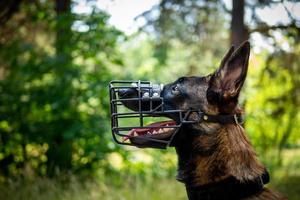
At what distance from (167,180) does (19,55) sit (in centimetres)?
322

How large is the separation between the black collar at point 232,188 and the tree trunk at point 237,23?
11.1 ft

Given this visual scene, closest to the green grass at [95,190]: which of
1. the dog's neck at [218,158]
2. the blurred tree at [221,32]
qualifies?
the blurred tree at [221,32]

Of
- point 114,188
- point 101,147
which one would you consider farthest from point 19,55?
point 114,188

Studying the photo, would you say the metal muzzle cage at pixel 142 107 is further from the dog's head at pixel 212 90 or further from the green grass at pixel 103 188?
the green grass at pixel 103 188

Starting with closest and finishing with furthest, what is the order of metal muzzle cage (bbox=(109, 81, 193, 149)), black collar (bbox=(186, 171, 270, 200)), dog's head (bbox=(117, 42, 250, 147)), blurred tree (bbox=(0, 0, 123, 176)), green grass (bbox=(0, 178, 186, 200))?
black collar (bbox=(186, 171, 270, 200)) → dog's head (bbox=(117, 42, 250, 147)) → metal muzzle cage (bbox=(109, 81, 193, 149)) → green grass (bbox=(0, 178, 186, 200)) → blurred tree (bbox=(0, 0, 123, 176))

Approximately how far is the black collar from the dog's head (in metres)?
0.40

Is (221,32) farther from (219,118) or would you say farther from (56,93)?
(219,118)

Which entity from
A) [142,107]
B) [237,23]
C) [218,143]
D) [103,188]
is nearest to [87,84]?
[103,188]

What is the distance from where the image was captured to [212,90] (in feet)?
11.1

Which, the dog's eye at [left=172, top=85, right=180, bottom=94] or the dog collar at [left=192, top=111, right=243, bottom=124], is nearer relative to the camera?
the dog collar at [left=192, top=111, right=243, bottom=124]

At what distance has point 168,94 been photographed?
3471 mm

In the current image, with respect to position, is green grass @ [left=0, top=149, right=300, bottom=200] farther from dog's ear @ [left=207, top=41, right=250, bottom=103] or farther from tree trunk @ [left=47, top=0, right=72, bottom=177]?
dog's ear @ [left=207, top=41, right=250, bottom=103]

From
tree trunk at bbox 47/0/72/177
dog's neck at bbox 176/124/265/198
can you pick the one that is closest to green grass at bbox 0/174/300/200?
tree trunk at bbox 47/0/72/177

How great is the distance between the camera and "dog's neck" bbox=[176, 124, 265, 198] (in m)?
3.17
